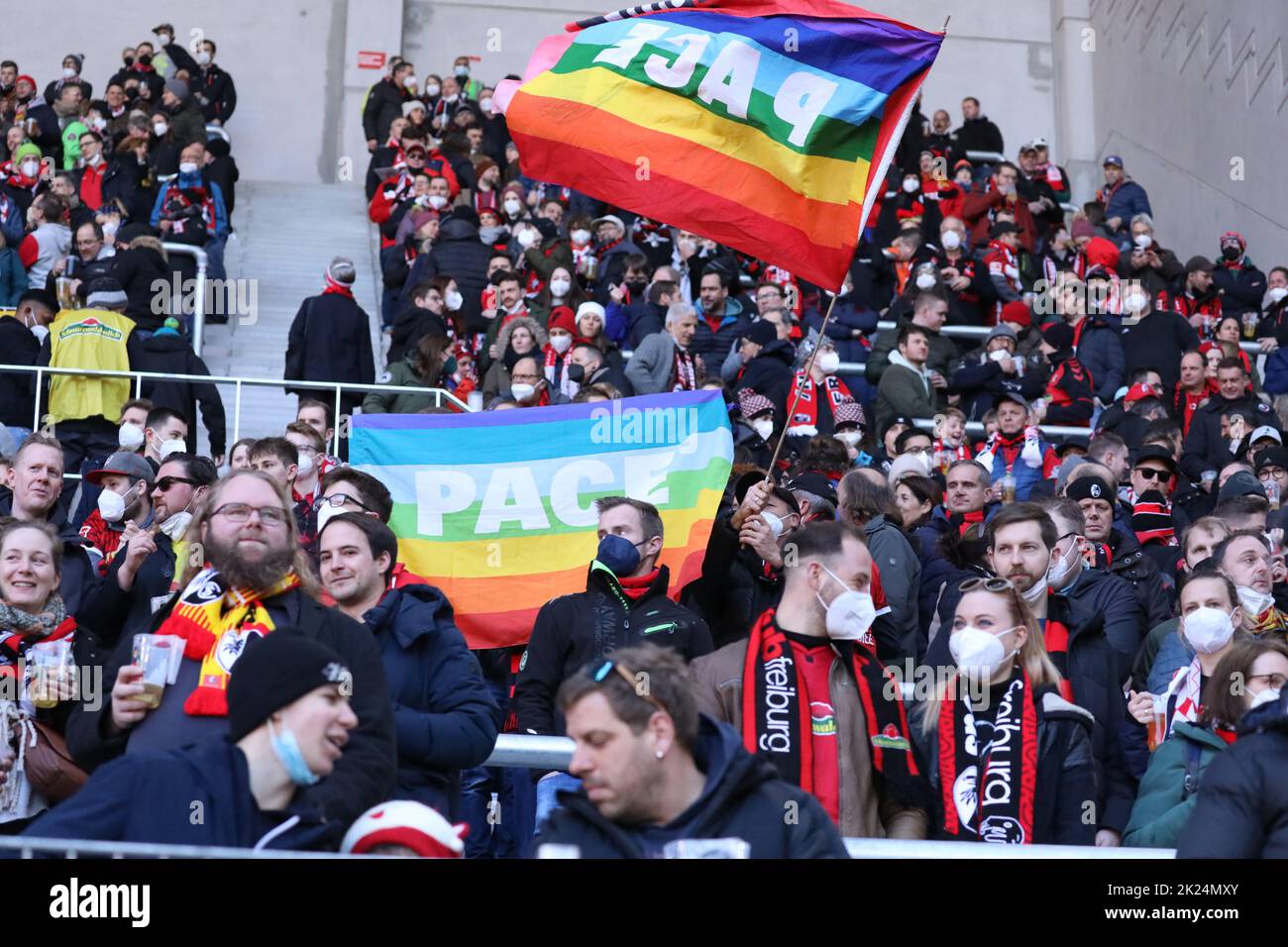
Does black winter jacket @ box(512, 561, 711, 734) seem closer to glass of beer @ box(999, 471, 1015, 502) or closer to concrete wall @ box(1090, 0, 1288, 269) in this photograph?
glass of beer @ box(999, 471, 1015, 502)

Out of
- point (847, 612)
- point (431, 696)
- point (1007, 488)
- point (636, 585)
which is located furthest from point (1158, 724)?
point (1007, 488)

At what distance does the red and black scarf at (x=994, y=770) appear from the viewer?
609 centimetres

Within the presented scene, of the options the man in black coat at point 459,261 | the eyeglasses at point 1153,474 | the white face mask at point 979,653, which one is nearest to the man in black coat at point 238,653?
the white face mask at point 979,653

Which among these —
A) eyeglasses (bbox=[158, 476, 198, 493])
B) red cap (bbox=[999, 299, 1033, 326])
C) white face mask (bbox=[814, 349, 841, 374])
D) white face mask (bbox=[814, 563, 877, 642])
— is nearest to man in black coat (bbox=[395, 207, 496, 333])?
white face mask (bbox=[814, 349, 841, 374])

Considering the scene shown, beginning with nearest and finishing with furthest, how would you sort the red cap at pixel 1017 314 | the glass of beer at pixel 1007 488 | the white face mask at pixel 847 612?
the white face mask at pixel 847 612 < the glass of beer at pixel 1007 488 < the red cap at pixel 1017 314

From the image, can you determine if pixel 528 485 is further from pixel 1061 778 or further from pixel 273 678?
pixel 273 678

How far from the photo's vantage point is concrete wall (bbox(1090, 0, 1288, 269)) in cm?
2198

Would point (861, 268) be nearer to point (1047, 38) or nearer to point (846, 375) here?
point (846, 375)

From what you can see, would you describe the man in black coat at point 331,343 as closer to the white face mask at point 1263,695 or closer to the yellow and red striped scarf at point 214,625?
the yellow and red striped scarf at point 214,625

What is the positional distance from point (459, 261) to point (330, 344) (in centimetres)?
305

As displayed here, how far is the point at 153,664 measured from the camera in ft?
17.6

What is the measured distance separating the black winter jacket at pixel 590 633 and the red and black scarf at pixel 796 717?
97 cm

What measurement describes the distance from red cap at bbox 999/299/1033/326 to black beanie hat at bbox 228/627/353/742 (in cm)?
1264

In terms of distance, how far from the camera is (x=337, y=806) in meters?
4.77
